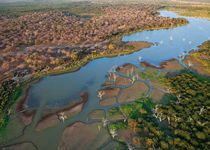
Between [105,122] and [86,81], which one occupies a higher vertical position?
[105,122]

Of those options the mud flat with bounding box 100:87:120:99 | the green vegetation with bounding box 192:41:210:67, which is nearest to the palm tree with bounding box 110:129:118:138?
the mud flat with bounding box 100:87:120:99

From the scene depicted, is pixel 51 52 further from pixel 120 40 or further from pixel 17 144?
pixel 17 144

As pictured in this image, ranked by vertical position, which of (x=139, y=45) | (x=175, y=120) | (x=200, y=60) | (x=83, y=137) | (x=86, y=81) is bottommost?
(x=139, y=45)

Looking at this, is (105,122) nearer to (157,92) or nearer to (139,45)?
(157,92)

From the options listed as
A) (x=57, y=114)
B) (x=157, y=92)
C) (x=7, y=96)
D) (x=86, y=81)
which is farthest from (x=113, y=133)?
(x=7, y=96)

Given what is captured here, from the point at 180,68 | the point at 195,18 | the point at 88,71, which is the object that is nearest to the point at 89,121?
the point at 88,71

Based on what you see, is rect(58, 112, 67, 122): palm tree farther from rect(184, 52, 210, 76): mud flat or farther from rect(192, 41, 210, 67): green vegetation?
rect(192, 41, 210, 67): green vegetation
